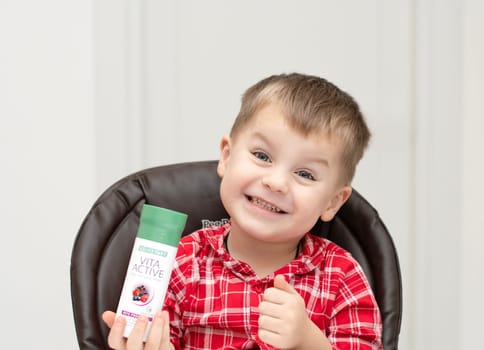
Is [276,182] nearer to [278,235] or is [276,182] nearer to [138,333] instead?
[278,235]

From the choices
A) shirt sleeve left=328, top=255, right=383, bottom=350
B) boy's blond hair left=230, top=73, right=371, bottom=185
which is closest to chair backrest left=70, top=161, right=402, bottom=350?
shirt sleeve left=328, top=255, right=383, bottom=350

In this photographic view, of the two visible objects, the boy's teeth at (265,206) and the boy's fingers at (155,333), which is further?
the boy's teeth at (265,206)

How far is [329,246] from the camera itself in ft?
4.20

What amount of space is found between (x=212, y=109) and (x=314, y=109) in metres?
0.86

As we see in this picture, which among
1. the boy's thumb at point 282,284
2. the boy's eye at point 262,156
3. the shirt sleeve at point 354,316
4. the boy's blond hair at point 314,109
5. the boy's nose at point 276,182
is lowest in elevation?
the shirt sleeve at point 354,316

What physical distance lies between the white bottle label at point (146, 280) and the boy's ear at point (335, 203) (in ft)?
1.36

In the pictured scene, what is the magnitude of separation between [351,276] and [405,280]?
978mm

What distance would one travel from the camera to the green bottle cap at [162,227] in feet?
3.03

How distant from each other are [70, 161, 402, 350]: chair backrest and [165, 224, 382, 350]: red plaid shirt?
6 cm

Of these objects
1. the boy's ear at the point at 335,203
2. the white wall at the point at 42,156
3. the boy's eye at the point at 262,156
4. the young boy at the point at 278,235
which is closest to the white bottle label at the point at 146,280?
the young boy at the point at 278,235

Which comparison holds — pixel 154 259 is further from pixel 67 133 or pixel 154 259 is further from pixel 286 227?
pixel 67 133

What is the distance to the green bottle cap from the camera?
3.03 feet

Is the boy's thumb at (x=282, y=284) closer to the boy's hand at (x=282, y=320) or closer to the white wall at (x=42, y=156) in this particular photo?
the boy's hand at (x=282, y=320)

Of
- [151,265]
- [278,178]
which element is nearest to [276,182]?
[278,178]
